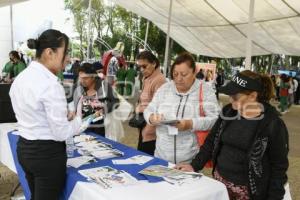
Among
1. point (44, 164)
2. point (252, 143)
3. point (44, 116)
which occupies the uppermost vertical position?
point (44, 116)

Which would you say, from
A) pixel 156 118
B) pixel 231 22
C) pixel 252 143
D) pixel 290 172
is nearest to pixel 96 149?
pixel 156 118

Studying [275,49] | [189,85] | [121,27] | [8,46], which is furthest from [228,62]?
[189,85]

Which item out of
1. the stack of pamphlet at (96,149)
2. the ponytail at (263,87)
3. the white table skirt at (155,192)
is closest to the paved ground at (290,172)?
the stack of pamphlet at (96,149)

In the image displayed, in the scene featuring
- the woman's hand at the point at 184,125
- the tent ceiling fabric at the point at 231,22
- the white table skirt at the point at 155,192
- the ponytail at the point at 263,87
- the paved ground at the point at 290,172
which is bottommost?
the paved ground at the point at 290,172

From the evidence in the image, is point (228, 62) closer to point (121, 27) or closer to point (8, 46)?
point (121, 27)

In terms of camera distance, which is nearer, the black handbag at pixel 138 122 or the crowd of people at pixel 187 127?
the crowd of people at pixel 187 127

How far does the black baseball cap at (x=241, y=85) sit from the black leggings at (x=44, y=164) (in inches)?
36.8

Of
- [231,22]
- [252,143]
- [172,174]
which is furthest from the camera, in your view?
[231,22]

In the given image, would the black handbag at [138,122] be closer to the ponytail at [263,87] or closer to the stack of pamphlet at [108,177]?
the stack of pamphlet at [108,177]

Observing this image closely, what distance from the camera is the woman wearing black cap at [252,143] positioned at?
1.81 metres

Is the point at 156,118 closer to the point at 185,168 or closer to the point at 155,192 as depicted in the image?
the point at 185,168

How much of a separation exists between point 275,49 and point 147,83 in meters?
11.3

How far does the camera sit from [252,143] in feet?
6.01

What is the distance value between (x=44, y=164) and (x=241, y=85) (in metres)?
1.09
